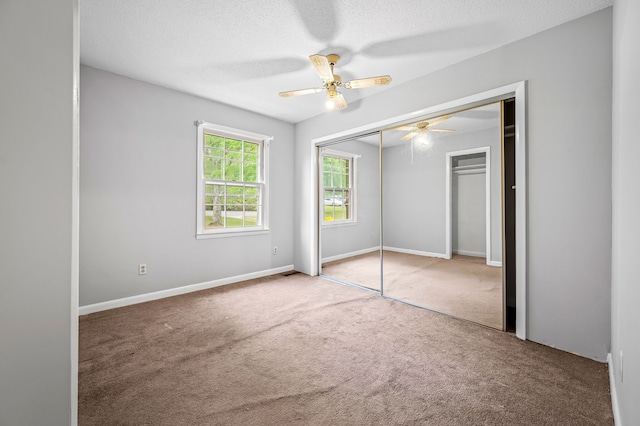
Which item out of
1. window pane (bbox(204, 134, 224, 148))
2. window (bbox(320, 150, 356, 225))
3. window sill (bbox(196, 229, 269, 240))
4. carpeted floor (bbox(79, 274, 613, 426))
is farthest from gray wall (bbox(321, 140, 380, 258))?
window pane (bbox(204, 134, 224, 148))

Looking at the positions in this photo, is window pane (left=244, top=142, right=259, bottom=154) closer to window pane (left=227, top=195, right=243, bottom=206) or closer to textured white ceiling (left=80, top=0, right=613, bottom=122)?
window pane (left=227, top=195, right=243, bottom=206)

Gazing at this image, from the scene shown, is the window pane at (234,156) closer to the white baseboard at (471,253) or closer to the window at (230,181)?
the window at (230,181)

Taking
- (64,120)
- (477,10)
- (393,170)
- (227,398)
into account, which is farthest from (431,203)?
(64,120)

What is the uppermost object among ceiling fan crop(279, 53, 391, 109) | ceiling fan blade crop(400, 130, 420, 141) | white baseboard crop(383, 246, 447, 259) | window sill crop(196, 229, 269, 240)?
ceiling fan crop(279, 53, 391, 109)

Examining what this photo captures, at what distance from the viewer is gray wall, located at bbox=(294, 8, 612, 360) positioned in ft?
6.72

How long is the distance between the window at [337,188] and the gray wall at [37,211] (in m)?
3.83

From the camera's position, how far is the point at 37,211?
0.69 m

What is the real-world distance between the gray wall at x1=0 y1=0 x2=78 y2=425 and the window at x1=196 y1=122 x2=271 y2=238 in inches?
124

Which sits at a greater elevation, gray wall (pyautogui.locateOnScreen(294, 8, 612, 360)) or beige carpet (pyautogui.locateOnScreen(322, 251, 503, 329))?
gray wall (pyautogui.locateOnScreen(294, 8, 612, 360))

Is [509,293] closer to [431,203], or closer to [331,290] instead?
[431,203]

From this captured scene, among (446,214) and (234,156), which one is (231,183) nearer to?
(234,156)

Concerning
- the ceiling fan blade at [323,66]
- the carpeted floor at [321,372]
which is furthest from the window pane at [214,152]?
the carpeted floor at [321,372]

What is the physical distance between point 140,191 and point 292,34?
8.07 ft

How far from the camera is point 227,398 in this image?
66.1 inches
